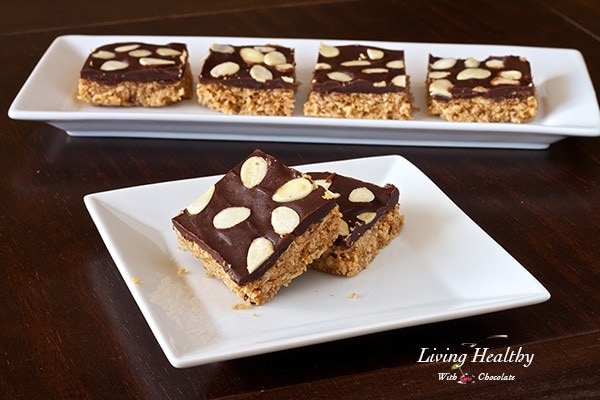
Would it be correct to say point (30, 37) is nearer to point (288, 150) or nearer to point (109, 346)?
point (288, 150)

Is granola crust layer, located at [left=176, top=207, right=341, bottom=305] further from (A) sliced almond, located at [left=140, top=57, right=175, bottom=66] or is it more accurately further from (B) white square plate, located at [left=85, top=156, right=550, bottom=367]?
(A) sliced almond, located at [left=140, top=57, right=175, bottom=66]

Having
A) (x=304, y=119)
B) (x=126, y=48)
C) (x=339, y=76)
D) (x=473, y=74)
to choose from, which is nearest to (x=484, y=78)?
(x=473, y=74)

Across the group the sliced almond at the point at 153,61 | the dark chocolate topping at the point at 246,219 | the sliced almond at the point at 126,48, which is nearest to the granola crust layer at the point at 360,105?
the sliced almond at the point at 153,61

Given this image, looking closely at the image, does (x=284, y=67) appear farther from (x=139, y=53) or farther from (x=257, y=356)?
(x=257, y=356)

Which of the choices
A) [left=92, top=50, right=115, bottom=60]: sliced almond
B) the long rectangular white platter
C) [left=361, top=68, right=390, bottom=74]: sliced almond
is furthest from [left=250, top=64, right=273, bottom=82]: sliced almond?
[left=92, top=50, right=115, bottom=60]: sliced almond

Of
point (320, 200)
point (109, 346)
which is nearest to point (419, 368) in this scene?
point (320, 200)

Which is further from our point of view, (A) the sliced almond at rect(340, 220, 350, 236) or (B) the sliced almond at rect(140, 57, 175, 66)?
(B) the sliced almond at rect(140, 57, 175, 66)

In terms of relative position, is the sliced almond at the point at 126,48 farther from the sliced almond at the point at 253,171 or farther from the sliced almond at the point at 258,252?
the sliced almond at the point at 258,252
